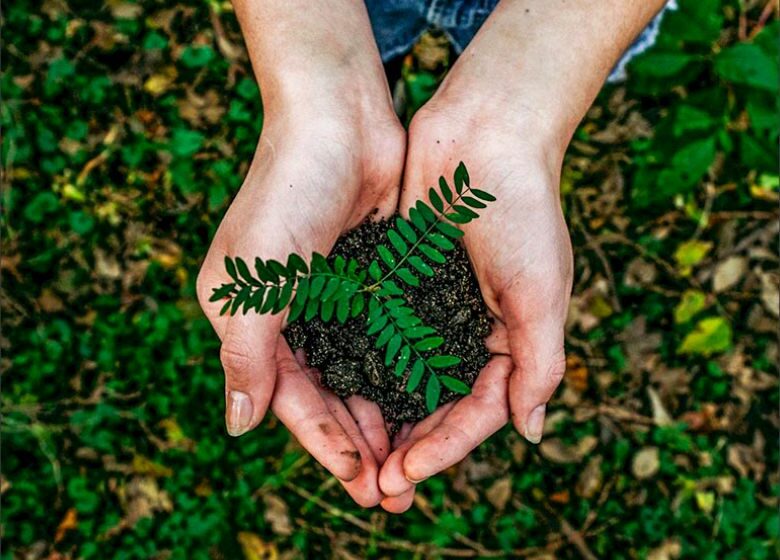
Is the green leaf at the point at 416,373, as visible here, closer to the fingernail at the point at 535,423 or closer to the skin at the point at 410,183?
the skin at the point at 410,183

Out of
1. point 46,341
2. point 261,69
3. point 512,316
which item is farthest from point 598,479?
point 46,341

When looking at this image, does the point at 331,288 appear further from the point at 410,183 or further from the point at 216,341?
the point at 216,341

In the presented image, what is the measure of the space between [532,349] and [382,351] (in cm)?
46

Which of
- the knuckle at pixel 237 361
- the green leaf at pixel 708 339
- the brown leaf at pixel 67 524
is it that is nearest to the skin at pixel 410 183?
the knuckle at pixel 237 361

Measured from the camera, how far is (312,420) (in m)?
2.37

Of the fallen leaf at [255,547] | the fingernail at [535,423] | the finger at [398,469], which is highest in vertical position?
the finger at [398,469]

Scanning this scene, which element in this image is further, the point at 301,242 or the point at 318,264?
the point at 301,242

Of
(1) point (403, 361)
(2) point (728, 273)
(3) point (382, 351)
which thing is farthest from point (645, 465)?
(1) point (403, 361)

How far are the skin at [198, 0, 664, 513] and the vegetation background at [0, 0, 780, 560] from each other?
0.95 meters

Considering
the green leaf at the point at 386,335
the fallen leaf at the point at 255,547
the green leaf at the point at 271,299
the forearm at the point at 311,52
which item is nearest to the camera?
the green leaf at the point at 271,299

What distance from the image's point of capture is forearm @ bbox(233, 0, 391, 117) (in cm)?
256

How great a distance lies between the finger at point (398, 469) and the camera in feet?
7.81

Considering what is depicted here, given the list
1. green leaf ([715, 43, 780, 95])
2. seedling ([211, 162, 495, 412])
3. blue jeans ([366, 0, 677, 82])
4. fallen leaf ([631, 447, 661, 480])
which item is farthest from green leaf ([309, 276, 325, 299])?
fallen leaf ([631, 447, 661, 480])

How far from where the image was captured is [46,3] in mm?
3930
